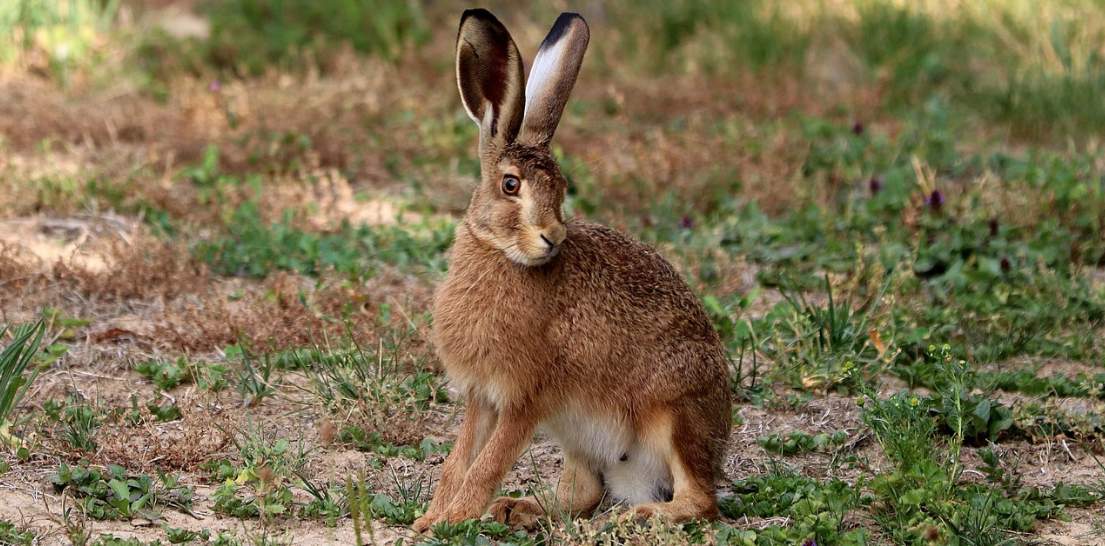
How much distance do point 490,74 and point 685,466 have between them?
1287 millimetres

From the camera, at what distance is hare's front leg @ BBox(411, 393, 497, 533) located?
4379 millimetres

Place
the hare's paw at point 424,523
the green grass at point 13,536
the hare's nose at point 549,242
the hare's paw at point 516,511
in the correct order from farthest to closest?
the hare's paw at point 516,511, the hare's paw at point 424,523, the hare's nose at point 549,242, the green grass at point 13,536

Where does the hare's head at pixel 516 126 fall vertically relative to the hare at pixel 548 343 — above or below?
above

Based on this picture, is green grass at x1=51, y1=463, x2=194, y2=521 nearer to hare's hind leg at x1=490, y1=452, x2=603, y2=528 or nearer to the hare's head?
hare's hind leg at x1=490, y1=452, x2=603, y2=528

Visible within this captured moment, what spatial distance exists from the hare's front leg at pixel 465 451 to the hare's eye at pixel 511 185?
654 millimetres

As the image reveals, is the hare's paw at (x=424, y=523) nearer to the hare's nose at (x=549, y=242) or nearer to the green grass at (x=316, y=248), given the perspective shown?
the hare's nose at (x=549, y=242)

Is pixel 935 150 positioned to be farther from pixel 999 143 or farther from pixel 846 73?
pixel 846 73

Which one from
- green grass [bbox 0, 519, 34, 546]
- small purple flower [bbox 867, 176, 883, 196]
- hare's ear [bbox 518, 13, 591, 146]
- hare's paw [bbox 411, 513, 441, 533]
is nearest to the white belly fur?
hare's paw [bbox 411, 513, 441, 533]

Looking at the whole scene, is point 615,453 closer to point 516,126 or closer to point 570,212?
point 516,126

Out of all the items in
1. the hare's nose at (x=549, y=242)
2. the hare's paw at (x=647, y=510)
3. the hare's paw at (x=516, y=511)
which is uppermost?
the hare's nose at (x=549, y=242)

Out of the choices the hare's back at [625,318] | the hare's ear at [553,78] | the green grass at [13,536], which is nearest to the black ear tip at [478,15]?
the hare's ear at [553,78]

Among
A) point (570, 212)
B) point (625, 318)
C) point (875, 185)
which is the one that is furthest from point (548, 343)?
point (875, 185)

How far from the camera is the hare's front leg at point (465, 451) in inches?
172

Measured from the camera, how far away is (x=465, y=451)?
4.46 m
